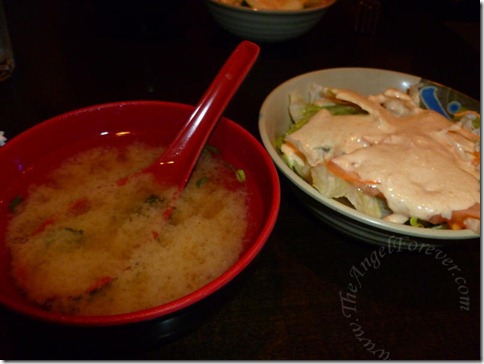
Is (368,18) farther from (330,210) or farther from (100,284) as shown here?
(100,284)

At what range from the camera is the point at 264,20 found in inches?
53.9

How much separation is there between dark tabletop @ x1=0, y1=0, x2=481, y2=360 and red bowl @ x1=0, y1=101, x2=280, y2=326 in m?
0.11

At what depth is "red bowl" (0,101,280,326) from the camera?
2.25 ft

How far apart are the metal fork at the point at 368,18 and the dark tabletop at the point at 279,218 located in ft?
0.15

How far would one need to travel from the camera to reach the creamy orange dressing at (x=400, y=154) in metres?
0.79

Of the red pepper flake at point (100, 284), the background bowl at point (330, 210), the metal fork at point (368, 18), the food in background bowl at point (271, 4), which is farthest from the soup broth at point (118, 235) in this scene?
the metal fork at point (368, 18)

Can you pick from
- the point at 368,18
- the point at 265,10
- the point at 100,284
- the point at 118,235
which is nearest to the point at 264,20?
the point at 265,10

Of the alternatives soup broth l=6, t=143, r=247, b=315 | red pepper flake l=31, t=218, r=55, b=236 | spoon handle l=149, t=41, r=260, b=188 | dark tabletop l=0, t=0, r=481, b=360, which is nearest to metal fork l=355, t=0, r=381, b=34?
dark tabletop l=0, t=0, r=481, b=360

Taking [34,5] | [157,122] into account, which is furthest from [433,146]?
[34,5]

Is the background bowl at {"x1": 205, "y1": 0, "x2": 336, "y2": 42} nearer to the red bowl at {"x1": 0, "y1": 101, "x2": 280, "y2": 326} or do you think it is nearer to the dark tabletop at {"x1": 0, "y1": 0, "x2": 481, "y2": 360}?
the dark tabletop at {"x1": 0, "y1": 0, "x2": 481, "y2": 360}

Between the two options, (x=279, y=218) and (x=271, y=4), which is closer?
(x=279, y=218)

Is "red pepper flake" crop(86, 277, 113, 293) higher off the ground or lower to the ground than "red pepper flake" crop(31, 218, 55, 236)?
lower

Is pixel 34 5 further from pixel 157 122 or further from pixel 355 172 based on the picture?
pixel 355 172

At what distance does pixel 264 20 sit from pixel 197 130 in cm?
74
